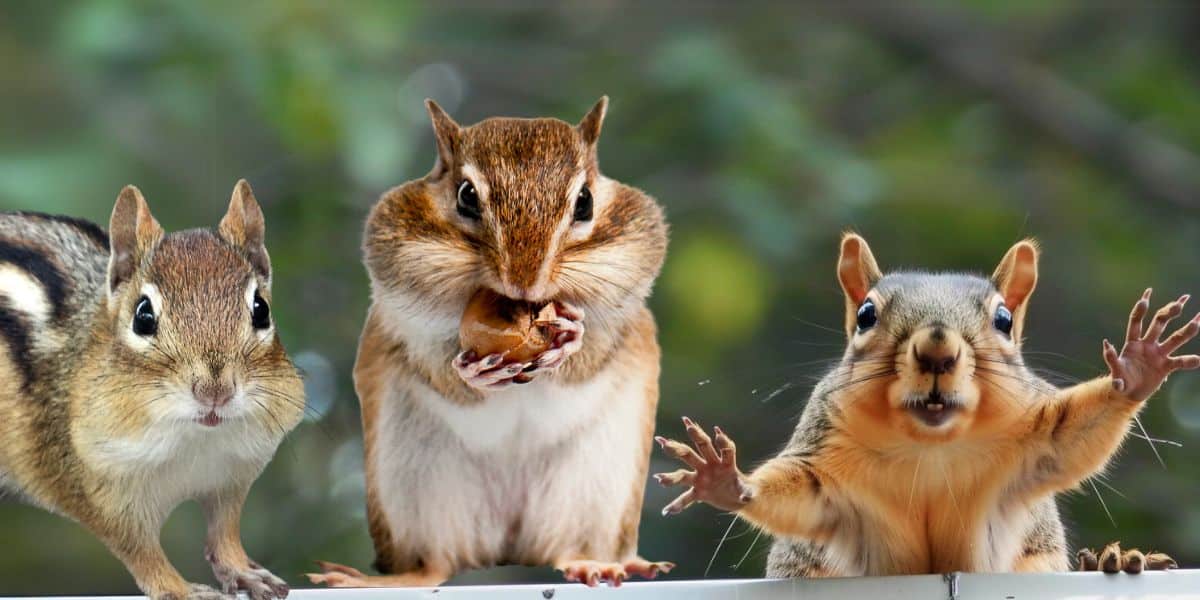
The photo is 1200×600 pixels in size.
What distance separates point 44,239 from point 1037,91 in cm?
273

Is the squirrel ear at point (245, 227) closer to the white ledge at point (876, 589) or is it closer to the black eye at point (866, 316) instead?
the white ledge at point (876, 589)

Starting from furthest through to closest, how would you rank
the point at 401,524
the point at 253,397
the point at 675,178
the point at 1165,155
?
the point at 1165,155 < the point at 675,178 < the point at 401,524 < the point at 253,397

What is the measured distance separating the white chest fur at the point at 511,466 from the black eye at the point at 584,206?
182 millimetres

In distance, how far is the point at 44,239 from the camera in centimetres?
172

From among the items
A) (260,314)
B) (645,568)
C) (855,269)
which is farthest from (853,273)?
(260,314)

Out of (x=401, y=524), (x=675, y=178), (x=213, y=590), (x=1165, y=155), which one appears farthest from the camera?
(x=1165, y=155)

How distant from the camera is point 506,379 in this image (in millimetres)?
1645

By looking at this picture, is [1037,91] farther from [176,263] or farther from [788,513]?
[176,263]

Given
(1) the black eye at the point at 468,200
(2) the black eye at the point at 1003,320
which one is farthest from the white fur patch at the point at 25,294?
(2) the black eye at the point at 1003,320

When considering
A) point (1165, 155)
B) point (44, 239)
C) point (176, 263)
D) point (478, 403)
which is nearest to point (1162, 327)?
point (478, 403)

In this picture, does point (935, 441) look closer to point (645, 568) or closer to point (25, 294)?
point (645, 568)

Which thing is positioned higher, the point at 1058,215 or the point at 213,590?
the point at 1058,215

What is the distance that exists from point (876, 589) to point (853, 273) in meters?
0.31

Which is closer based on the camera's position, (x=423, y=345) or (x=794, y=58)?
(x=423, y=345)
